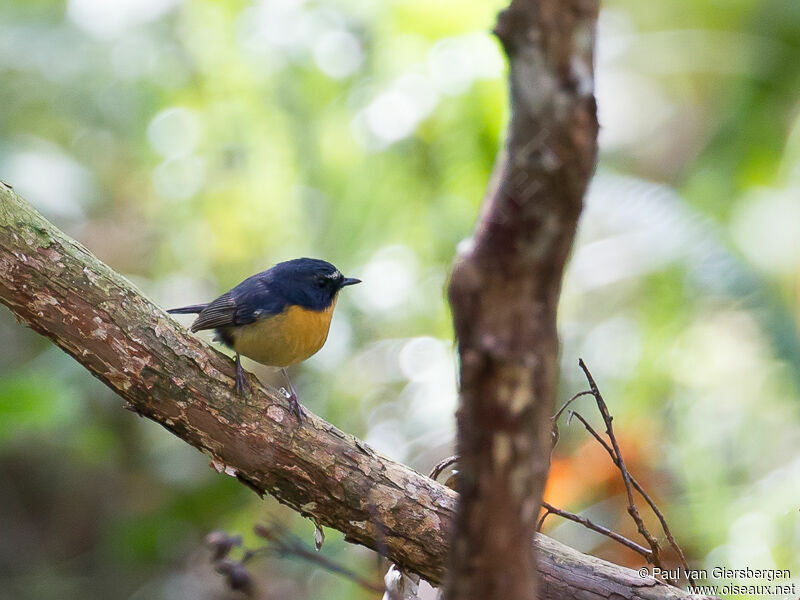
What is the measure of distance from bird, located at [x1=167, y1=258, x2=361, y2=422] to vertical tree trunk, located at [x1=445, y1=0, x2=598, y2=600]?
1846mm

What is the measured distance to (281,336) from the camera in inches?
124

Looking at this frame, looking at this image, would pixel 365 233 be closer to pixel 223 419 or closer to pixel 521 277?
pixel 223 419

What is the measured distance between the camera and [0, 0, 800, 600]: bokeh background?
4664 millimetres

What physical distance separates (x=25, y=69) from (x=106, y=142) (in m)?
0.73

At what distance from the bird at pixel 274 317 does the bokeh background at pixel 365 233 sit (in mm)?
1368

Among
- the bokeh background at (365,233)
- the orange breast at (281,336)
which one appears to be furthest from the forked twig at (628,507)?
the bokeh background at (365,233)

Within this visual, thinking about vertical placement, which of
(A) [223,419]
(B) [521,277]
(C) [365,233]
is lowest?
(B) [521,277]

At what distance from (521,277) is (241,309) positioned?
2.09 m

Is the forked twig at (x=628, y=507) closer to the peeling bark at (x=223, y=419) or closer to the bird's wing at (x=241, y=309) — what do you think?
the peeling bark at (x=223, y=419)

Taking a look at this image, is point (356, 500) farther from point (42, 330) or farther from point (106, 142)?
point (106, 142)

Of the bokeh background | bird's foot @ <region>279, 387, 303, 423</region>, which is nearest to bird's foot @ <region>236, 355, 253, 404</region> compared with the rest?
bird's foot @ <region>279, 387, 303, 423</region>

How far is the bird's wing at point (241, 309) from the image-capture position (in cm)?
316

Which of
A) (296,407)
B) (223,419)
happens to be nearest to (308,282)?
(296,407)

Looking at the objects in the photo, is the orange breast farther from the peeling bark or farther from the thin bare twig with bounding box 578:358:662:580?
the thin bare twig with bounding box 578:358:662:580
